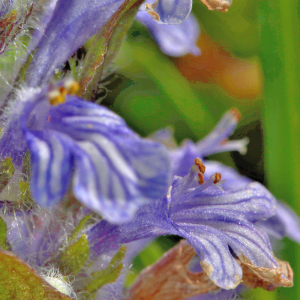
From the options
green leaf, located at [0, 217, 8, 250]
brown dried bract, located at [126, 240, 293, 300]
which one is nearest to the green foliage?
Answer: green leaf, located at [0, 217, 8, 250]

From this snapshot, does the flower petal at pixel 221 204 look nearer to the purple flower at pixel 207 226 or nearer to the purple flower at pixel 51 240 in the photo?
the purple flower at pixel 207 226

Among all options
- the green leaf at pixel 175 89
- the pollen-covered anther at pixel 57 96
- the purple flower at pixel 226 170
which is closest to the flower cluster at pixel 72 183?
the pollen-covered anther at pixel 57 96

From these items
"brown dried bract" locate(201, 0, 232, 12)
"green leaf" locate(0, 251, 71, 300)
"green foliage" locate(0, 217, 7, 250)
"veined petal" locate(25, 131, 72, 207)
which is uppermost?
"brown dried bract" locate(201, 0, 232, 12)

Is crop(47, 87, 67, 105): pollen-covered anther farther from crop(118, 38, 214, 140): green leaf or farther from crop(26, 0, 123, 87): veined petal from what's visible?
crop(118, 38, 214, 140): green leaf

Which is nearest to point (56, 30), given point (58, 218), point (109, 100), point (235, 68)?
point (58, 218)

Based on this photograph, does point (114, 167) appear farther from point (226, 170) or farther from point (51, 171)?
point (226, 170)

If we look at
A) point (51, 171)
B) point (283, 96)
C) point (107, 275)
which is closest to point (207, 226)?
point (107, 275)
